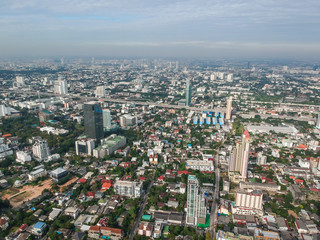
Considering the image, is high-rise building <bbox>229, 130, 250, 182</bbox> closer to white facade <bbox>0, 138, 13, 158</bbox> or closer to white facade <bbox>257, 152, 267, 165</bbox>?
white facade <bbox>257, 152, 267, 165</bbox>

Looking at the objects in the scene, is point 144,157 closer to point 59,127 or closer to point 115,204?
point 115,204

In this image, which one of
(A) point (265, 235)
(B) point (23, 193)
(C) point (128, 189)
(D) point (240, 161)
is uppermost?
(D) point (240, 161)

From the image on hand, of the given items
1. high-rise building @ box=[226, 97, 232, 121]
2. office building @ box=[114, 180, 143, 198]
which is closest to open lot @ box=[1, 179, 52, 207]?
office building @ box=[114, 180, 143, 198]

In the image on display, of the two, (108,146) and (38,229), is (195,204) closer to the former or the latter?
(38,229)

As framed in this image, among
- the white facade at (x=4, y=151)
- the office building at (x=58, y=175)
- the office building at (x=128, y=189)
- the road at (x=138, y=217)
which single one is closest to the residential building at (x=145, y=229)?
the road at (x=138, y=217)

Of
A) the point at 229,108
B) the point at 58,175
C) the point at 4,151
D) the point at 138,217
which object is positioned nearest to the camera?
the point at 138,217

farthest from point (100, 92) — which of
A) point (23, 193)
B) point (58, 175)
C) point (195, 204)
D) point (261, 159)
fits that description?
point (195, 204)
